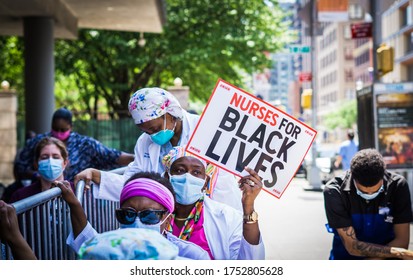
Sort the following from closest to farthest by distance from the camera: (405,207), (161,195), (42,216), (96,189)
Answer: (161,195), (42,216), (405,207), (96,189)

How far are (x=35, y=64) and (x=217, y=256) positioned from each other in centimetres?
1037

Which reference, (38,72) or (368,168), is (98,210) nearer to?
(368,168)

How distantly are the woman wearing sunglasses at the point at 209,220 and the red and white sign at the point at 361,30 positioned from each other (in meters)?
8.43

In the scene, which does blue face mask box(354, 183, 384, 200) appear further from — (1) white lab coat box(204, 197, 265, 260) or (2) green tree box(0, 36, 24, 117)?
(2) green tree box(0, 36, 24, 117)

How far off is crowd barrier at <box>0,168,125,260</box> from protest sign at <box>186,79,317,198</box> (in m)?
0.81

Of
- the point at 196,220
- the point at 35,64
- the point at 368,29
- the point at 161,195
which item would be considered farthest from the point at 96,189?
the point at 35,64

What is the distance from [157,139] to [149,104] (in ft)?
0.81

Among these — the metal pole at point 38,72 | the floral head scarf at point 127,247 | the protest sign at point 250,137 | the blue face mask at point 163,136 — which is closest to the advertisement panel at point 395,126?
the metal pole at point 38,72

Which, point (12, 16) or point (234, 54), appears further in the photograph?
point (234, 54)

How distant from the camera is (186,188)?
342 cm

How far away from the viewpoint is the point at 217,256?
134 inches

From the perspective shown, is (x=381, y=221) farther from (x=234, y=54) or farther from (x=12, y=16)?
(x=234, y=54)

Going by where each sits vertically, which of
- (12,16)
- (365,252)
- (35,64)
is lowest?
(365,252)

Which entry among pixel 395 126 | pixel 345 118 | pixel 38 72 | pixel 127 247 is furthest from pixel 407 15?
pixel 127 247
